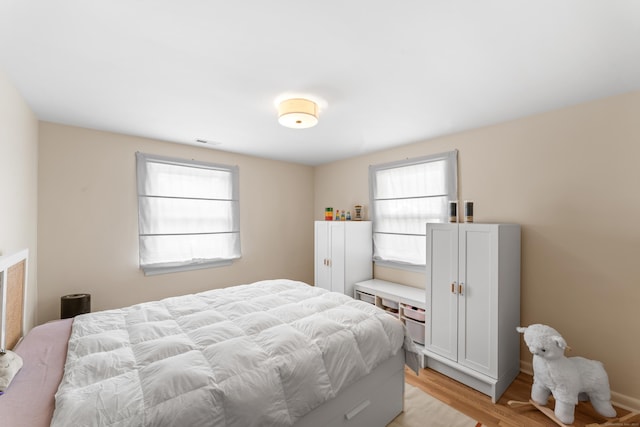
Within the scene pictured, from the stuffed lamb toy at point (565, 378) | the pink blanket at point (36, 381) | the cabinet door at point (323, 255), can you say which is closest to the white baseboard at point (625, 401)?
the stuffed lamb toy at point (565, 378)

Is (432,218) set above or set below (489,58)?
below

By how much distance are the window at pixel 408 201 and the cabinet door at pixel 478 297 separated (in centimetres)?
79

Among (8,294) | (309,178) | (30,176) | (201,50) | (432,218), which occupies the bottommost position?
(8,294)

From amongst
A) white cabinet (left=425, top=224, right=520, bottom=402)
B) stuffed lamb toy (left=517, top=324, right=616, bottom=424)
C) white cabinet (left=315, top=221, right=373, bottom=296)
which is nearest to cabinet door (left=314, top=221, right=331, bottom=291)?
white cabinet (left=315, top=221, right=373, bottom=296)

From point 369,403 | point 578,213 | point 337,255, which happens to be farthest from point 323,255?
point 578,213

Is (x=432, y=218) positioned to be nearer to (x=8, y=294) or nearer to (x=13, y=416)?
(x=13, y=416)

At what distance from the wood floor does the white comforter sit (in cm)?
82

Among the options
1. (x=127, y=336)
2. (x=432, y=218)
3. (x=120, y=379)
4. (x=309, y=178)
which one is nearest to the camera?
(x=120, y=379)

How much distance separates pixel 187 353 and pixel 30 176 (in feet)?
8.02

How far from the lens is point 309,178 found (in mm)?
5051

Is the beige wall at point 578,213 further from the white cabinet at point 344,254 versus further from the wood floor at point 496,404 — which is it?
the white cabinet at point 344,254

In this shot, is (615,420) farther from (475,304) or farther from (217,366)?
(217,366)

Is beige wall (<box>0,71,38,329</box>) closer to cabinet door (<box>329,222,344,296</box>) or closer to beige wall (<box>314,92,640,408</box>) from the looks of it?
cabinet door (<box>329,222,344,296</box>)

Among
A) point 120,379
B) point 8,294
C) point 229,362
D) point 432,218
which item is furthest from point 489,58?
point 8,294
